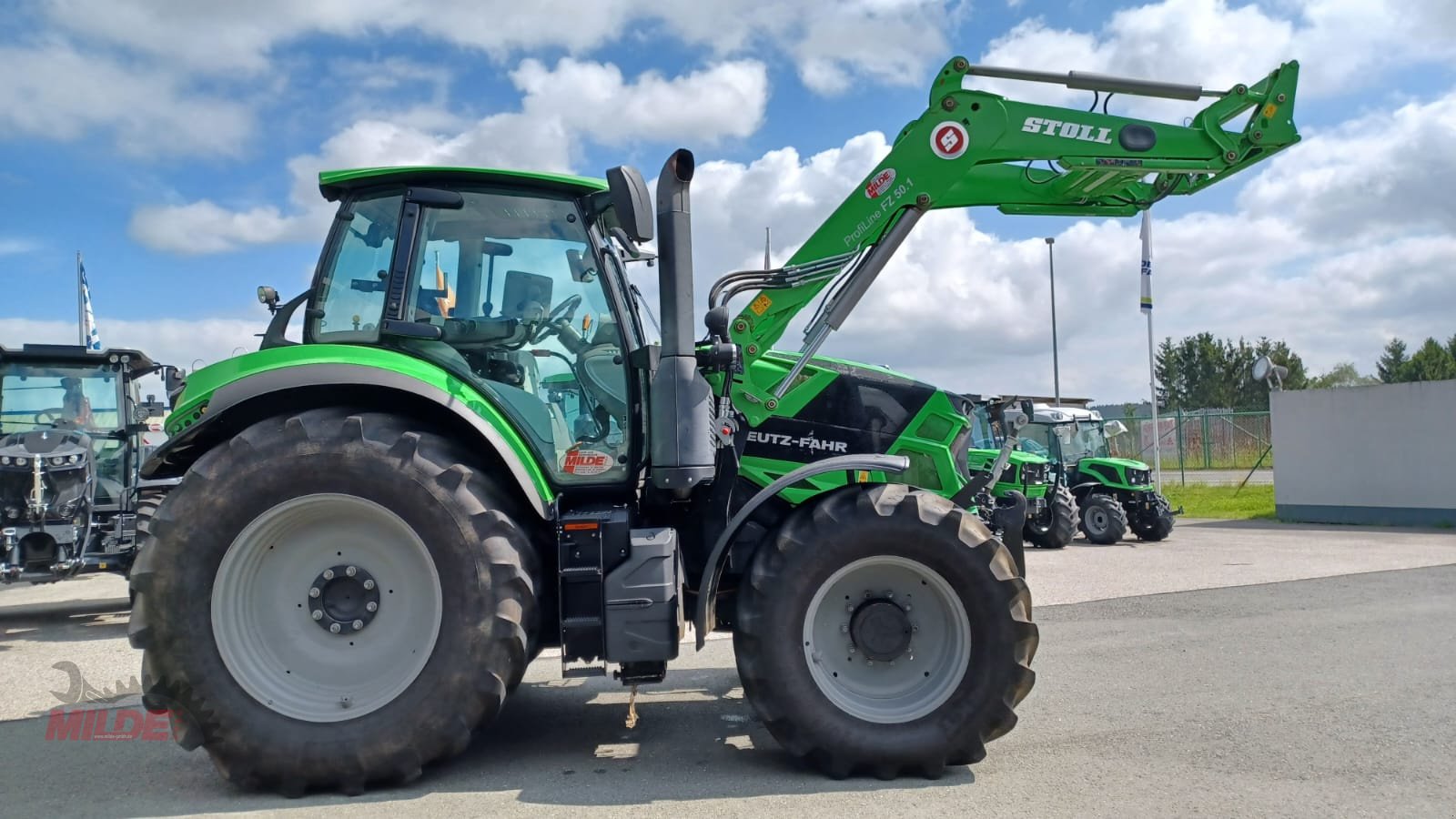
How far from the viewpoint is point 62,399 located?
414 inches

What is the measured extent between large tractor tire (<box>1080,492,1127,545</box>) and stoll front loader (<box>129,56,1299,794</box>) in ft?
42.0

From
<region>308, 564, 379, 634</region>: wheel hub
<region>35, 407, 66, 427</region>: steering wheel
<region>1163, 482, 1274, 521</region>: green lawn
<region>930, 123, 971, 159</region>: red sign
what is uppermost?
<region>930, 123, 971, 159</region>: red sign

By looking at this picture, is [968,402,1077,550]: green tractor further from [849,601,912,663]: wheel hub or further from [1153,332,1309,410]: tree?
[1153,332,1309,410]: tree

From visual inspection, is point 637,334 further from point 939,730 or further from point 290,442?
point 939,730

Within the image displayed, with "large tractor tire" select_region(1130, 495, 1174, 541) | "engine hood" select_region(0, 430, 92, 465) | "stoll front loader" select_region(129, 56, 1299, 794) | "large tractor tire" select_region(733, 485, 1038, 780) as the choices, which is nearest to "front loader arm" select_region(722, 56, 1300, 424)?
"stoll front loader" select_region(129, 56, 1299, 794)

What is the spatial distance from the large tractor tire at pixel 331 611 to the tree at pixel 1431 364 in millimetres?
59728

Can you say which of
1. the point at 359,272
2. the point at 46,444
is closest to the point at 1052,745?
the point at 359,272

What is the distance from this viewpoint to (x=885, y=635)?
4457 millimetres

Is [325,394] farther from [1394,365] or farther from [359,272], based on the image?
→ [1394,365]

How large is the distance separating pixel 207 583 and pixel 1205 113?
5626mm

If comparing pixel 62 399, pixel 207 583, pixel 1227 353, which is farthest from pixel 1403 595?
pixel 1227 353

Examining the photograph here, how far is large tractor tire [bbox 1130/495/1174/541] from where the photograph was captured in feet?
55.3

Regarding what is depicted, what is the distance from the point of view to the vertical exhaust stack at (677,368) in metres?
4.32

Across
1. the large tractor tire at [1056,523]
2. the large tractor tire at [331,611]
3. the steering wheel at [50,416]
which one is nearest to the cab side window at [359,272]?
the large tractor tire at [331,611]
